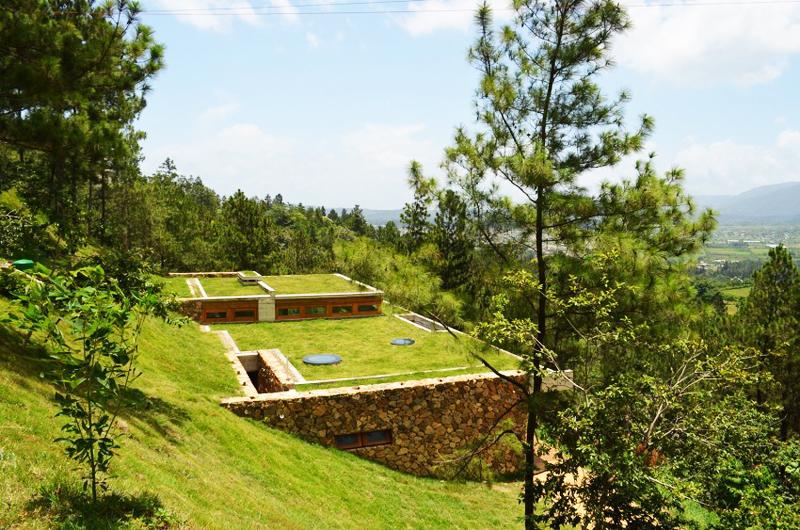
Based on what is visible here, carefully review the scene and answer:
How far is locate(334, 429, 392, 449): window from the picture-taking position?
13.2m

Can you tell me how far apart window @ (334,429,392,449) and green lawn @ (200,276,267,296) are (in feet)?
35.3

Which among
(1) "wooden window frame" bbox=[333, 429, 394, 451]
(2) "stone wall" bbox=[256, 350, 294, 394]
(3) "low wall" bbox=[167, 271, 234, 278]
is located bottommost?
(1) "wooden window frame" bbox=[333, 429, 394, 451]

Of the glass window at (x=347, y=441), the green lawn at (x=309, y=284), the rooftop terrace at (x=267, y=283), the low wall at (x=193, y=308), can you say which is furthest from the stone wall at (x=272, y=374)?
the green lawn at (x=309, y=284)

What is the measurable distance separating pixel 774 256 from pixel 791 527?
16673mm

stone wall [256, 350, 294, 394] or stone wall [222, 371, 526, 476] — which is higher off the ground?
stone wall [256, 350, 294, 394]

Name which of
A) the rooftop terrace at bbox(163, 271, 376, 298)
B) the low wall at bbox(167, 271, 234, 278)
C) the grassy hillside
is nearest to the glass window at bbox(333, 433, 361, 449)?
the grassy hillside

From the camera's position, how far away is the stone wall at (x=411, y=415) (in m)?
12.5

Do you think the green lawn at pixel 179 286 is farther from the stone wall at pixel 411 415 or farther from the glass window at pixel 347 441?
the glass window at pixel 347 441

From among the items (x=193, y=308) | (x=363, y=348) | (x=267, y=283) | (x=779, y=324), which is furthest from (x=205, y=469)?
(x=779, y=324)

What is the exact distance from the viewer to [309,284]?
25.2 metres

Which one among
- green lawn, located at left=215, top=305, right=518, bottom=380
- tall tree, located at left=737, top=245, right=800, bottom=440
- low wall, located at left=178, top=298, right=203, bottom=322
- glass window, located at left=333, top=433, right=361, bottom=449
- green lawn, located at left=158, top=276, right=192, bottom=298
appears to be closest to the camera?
glass window, located at left=333, top=433, right=361, bottom=449

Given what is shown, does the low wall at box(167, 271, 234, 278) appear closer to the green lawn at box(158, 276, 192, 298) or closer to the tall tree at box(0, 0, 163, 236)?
the green lawn at box(158, 276, 192, 298)

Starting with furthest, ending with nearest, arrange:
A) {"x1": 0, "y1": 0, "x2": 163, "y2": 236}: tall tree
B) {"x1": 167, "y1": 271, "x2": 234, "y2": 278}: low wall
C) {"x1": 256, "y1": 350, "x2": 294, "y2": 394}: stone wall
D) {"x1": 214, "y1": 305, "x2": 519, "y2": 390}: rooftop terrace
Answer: {"x1": 167, "y1": 271, "x2": 234, "y2": 278}: low wall, {"x1": 214, "y1": 305, "x2": 519, "y2": 390}: rooftop terrace, {"x1": 256, "y1": 350, "x2": 294, "y2": 394}: stone wall, {"x1": 0, "y1": 0, "x2": 163, "y2": 236}: tall tree

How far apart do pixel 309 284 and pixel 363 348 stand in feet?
27.8
